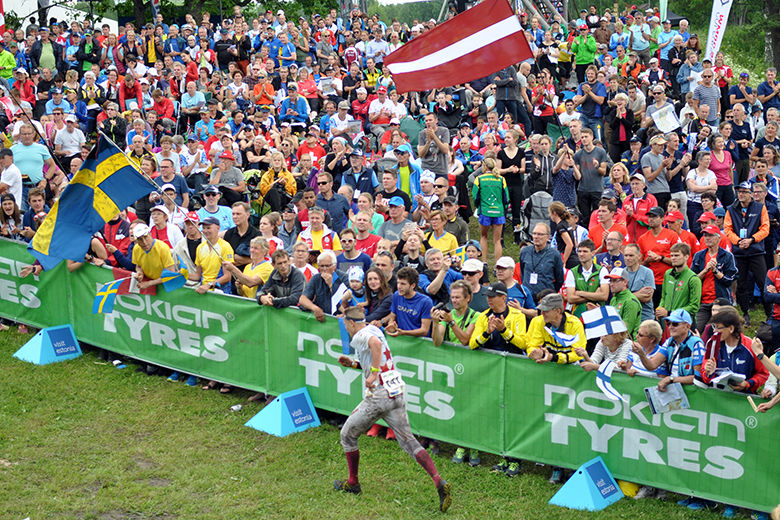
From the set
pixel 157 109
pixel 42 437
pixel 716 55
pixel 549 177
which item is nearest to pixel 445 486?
pixel 42 437

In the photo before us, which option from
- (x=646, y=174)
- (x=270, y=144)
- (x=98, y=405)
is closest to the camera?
(x=98, y=405)

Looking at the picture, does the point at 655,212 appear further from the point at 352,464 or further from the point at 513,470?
the point at 352,464

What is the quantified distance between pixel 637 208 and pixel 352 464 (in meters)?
6.57

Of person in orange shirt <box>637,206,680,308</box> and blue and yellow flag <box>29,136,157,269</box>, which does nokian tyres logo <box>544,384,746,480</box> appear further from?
blue and yellow flag <box>29,136,157,269</box>

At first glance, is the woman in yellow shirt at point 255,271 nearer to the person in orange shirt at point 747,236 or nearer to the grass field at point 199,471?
the grass field at point 199,471

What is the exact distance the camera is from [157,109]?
21.5m

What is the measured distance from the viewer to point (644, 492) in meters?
9.09

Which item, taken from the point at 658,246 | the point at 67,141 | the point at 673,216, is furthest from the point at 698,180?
the point at 67,141

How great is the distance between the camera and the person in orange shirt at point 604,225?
1275 centimetres

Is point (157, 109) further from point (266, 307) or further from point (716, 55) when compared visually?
point (716, 55)

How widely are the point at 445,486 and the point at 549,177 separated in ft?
27.7

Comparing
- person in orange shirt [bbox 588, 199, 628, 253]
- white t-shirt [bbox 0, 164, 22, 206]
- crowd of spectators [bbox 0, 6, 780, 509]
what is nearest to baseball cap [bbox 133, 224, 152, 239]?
crowd of spectators [bbox 0, 6, 780, 509]

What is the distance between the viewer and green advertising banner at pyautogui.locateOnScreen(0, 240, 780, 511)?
8578 millimetres

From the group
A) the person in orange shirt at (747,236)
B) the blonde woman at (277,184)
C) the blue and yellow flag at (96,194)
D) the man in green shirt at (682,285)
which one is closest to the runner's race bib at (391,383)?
the man in green shirt at (682,285)
